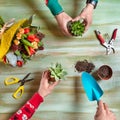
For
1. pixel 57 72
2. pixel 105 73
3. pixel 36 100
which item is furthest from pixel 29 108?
pixel 105 73

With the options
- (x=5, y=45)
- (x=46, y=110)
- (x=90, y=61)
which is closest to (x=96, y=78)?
(x=90, y=61)

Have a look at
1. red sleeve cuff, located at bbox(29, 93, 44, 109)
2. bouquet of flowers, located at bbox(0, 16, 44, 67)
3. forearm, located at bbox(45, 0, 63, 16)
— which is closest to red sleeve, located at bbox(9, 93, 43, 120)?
red sleeve cuff, located at bbox(29, 93, 44, 109)

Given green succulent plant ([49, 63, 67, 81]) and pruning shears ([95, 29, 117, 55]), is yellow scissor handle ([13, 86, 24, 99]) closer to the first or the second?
green succulent plant ([49, 63, 67, 81])

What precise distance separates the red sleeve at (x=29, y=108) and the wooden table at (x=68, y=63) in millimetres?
62

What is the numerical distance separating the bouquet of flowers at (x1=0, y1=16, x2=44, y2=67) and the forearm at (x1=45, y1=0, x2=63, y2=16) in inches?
2.5

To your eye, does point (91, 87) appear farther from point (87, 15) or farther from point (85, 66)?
point (87, 15)

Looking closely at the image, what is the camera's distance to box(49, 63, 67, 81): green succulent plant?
1023mm

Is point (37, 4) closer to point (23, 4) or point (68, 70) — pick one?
point (23, 4)

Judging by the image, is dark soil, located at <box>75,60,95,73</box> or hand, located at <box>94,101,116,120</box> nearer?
hand, located at <box>94,101,116,120</box>

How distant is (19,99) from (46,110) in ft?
0.29

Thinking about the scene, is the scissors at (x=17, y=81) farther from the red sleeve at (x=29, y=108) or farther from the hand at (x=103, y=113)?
the hand at (x=103, y=113)

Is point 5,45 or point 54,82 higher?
point 5,45

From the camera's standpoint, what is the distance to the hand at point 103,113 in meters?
0.99

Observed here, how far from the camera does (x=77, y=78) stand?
1.10 m
